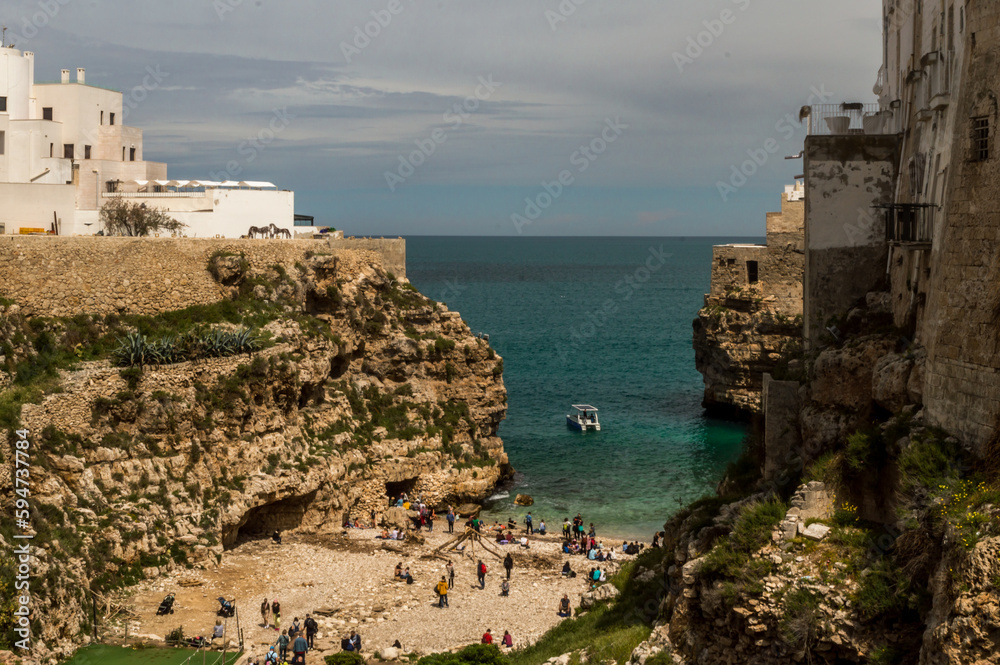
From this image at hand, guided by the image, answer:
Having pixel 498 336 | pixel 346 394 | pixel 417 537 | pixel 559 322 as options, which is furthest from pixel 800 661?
pixel 559 322

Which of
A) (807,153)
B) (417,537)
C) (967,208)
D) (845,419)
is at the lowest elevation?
(417,537)

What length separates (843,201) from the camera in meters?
21.1

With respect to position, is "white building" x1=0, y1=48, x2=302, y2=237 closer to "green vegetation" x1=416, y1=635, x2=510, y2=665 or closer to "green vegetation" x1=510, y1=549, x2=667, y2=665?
"green vegetation" x1=510, y1=549, x2=667, y2=665

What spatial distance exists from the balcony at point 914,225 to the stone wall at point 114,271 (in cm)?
2529

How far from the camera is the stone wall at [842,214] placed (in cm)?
2094

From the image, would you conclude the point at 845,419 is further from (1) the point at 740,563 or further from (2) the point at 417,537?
(2) the point at 417,537

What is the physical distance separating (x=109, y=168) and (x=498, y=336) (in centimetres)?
5248

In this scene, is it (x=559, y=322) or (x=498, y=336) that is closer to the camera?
(x=498, y=336)

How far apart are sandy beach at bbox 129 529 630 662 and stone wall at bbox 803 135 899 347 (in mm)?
11685

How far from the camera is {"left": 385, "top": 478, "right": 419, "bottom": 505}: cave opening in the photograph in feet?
124

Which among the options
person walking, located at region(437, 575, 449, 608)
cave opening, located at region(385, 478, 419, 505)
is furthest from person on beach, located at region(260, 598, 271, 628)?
cave opening, located at region(385, 478, 419, 505)

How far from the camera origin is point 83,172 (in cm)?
4122

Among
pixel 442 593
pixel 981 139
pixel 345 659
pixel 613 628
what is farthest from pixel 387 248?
pixel 981 139

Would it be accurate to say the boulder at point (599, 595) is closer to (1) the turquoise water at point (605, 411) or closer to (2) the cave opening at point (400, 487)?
(1) the turquoise water at point (605, 411)
